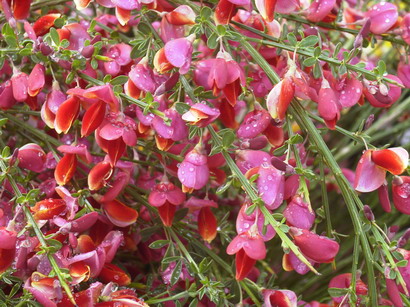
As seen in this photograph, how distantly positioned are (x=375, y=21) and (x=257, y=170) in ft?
0.77

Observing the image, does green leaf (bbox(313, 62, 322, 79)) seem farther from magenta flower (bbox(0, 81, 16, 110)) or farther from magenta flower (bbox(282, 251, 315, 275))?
magenta flower (bbox(0, 81, 16, 110))

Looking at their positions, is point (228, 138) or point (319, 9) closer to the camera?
point (228, 138)

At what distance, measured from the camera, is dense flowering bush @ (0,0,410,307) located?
0.56 metres

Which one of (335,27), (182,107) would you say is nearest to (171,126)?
(182,107)

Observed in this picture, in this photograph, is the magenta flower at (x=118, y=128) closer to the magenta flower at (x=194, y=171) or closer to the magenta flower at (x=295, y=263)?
the magenta flower at (x=194, y=171)

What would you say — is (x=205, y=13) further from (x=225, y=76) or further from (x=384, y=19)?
(x=384, y=19)

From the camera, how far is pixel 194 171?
585 millimetres

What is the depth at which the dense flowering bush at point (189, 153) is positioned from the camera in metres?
0.56

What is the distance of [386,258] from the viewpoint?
0.61 meters

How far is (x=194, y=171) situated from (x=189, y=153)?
0.02 m

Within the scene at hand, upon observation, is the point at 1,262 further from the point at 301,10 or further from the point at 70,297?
the point at 301,10

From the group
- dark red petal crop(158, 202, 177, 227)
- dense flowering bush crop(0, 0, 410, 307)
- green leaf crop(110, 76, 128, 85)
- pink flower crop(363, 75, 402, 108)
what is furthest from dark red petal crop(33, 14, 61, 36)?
pink flower crop(363, 75, 402, 108)

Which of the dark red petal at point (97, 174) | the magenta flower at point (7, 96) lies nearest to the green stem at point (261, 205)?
the dark red petal at point (97, 174)

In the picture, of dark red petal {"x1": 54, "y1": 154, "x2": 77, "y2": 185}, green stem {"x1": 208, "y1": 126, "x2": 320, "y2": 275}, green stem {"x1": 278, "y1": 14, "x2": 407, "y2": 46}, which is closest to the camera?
green stem {"x1": 208, "y1": 126, "x2": 320, "y2": 275}
